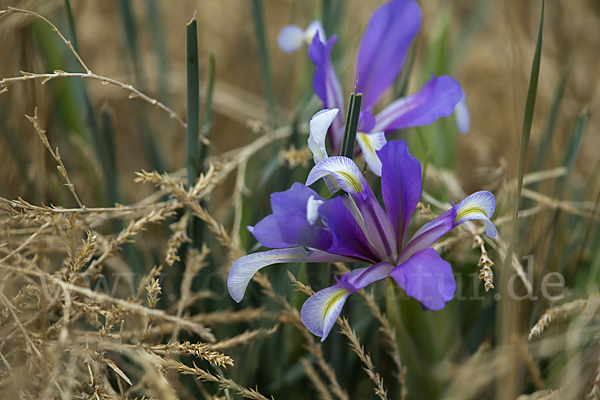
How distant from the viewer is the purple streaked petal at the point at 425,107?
22.0 inches

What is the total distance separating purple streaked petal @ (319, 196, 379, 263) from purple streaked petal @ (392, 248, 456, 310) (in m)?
0.07

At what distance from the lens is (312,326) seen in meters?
0.41

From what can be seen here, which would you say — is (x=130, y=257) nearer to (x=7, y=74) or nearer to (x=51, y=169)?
(x=51, y=169)

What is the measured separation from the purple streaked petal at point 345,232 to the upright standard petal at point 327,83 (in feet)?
0.54

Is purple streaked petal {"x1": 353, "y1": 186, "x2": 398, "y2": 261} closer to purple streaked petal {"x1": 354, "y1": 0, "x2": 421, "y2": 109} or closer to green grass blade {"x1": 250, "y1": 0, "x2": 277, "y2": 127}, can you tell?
purple streaked petal {"x1": 354, "y1": 0, "x2": 421, "y2": 109}

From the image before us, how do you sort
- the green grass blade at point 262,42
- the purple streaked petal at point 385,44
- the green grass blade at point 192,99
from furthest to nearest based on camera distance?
the green grass blade at point 262,42 < the purple streaked petal at point 385,44 < the green grass blade at point 192,99

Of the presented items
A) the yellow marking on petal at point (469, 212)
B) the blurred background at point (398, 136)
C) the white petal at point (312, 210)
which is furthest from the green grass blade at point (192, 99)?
the yellow marking on petal at point (469, 212)

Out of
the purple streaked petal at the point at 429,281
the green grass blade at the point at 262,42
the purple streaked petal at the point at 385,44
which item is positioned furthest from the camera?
the green grass blade at the point at 262,42

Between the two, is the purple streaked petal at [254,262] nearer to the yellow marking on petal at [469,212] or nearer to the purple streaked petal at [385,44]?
the yellow marking on petal at [469,212]

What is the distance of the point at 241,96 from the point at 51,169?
63 cm

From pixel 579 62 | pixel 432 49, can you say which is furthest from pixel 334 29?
pixel 579 62

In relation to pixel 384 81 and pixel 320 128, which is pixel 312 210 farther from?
pixel 384 81

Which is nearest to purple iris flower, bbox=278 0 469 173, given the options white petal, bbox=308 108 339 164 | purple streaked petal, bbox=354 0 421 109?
purple streaked petal, bbox=354 0 421 109

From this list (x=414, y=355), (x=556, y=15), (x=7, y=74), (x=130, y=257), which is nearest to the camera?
(x=414, y=355)
